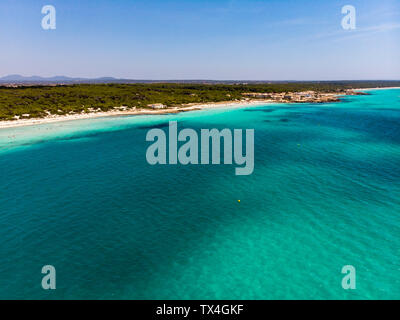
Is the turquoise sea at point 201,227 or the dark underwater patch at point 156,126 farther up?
the dark underwater patch at point 156,126

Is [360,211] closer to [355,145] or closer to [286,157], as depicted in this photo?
[286,157]

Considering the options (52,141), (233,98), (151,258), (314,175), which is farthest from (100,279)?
(233,98)

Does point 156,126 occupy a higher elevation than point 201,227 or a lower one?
higher

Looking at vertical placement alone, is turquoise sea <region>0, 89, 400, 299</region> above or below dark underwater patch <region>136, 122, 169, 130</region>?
below

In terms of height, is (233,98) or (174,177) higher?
(233,98)

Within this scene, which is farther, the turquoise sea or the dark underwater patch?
the dark underwater patch

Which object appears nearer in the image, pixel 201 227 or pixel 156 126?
pixel 201 227

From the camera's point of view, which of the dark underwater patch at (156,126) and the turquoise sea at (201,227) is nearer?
the turquoise sea at (201,227)
